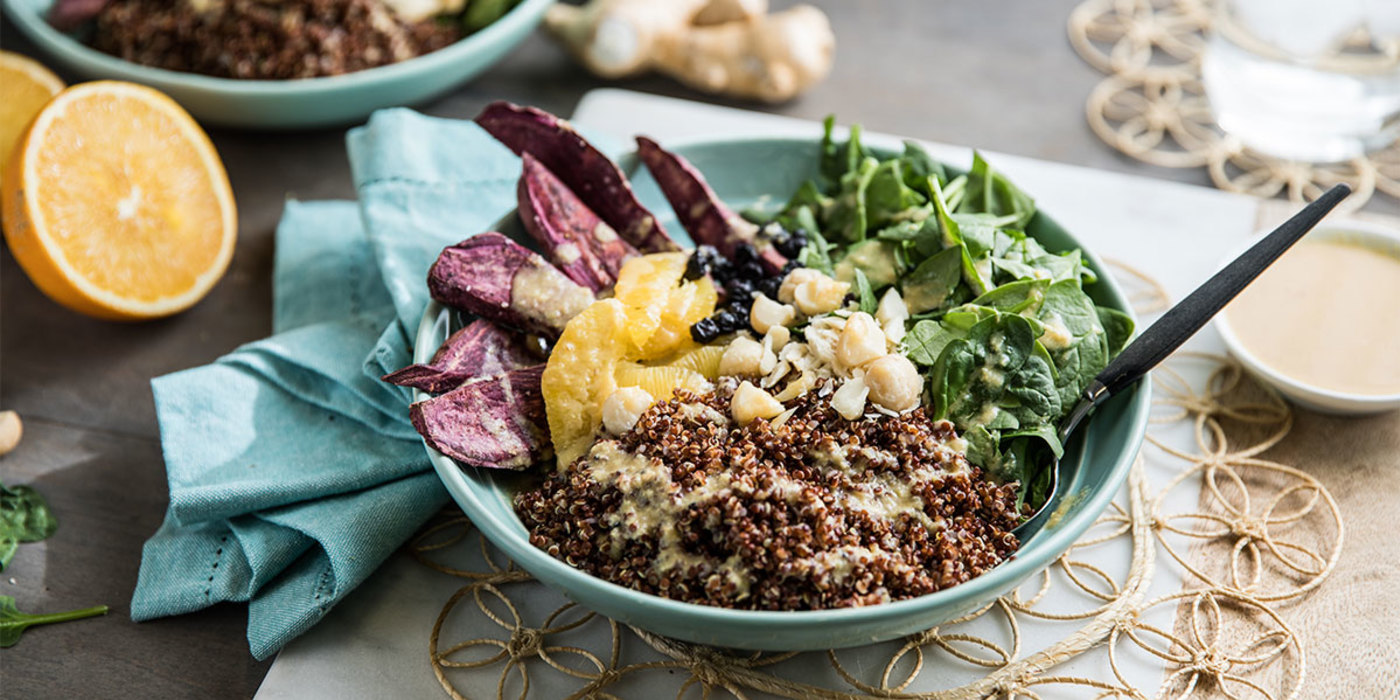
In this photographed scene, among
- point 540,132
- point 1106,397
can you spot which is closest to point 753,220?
point 540,132

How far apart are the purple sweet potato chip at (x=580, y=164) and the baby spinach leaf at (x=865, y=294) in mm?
421

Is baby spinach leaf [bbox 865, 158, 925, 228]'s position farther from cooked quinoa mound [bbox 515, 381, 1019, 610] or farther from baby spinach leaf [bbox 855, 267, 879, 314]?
cooked quinoa mound [bbox 515, 381, 1019, 610]

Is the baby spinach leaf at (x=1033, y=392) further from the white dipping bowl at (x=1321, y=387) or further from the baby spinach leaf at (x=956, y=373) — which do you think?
the white dipping bowl at (x=1321, y=387)

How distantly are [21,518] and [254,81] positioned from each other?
1428 mm

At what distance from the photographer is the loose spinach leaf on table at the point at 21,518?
7.23 feet

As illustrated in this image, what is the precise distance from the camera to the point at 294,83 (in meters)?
3.02

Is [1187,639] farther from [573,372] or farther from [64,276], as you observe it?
[64,276]

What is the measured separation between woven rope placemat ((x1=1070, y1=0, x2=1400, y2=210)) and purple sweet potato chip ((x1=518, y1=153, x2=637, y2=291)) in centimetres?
187

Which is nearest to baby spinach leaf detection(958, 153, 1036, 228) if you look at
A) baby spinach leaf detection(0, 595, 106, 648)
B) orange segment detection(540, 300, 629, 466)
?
orange segment detection(540, 300, 629, 466)

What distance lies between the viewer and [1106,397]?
6.60 feet

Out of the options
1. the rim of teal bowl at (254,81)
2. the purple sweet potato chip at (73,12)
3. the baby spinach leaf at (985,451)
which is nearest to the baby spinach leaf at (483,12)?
the rim of teal bowl at (254,81)

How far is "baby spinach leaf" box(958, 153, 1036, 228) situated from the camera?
2.39m

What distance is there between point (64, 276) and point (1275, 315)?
2.80 meters

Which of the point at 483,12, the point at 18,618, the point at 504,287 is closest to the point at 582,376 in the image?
the point at 504,287
